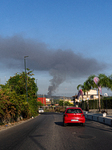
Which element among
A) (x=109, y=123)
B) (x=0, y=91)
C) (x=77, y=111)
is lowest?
(x=109, y=123)

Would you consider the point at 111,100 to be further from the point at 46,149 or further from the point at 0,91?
the point at 46,149

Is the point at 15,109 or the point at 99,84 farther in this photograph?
the point at 99,84

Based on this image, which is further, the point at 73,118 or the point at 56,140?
the point at 73,118

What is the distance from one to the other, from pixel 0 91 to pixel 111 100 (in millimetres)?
41253

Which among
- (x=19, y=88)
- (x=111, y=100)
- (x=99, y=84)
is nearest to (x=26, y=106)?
(x=19, y=88)

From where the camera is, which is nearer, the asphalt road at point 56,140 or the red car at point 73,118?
the asphalt road at point 56,140

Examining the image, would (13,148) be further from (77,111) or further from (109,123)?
(109,123)

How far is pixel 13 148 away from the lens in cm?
830

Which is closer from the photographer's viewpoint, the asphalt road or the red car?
the asphalt road

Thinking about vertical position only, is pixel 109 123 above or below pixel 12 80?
below

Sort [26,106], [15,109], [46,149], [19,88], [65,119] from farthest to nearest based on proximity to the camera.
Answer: [19,88] → [26,106] → [15,109] → [65,119] → [46,149]

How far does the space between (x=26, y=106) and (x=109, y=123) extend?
15.5 metres

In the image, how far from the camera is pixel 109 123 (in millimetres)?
20219

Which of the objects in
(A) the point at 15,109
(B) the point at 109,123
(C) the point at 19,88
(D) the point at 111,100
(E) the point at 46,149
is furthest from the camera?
(D) the point at 111,100
